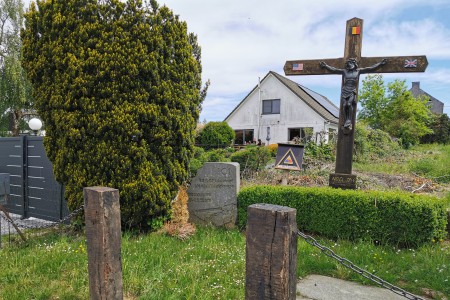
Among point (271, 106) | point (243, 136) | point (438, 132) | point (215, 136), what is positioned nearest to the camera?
point (215, 136)

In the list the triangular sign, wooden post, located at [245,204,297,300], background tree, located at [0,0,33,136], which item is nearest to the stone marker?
the triangular sign

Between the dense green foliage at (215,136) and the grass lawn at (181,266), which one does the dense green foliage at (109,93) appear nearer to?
the grass lawn at (181,266)

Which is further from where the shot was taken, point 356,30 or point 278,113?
point 278,113

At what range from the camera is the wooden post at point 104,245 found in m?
2.66

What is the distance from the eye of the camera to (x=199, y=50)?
6.30 metres

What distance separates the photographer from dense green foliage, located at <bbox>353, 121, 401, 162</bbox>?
1323 centimetres

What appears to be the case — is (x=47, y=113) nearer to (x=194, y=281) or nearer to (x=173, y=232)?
(x=173, y=232)

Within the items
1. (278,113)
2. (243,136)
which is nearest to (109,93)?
(278,113)

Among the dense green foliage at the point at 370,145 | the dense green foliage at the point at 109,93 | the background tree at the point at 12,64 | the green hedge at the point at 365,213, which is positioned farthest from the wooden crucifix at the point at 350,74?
the background tree at the point at 12,64

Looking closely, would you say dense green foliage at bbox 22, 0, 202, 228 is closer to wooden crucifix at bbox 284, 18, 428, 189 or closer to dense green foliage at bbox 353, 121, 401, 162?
wooden crucifix at bbox 284, 18, 428, 189

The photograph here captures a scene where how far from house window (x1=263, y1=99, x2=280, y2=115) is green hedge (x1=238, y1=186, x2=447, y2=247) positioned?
1962 centimetres

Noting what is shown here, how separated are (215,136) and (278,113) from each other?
665 centimetres

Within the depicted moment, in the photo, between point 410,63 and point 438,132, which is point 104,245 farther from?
point 438,132

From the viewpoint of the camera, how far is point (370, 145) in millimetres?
14648
